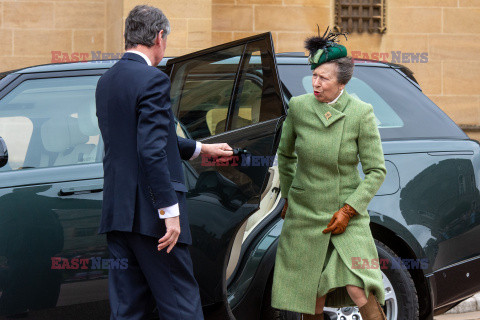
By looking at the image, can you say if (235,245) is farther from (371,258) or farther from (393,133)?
(393,133)

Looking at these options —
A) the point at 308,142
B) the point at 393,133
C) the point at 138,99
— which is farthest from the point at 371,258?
the point at 138,99

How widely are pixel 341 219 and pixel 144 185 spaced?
3.15 ft

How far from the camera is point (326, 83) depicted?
11.8ft

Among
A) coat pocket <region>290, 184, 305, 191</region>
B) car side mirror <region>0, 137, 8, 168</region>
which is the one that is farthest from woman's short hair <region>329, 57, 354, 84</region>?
car side mirror <region>0, 137, 8, 168</region>

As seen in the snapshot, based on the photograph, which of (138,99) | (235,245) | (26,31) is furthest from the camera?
(26,31)

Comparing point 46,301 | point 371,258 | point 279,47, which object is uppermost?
point 279,47

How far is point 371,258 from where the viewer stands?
11.9ft

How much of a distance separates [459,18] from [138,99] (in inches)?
353

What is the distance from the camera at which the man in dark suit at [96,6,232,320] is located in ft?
9.90

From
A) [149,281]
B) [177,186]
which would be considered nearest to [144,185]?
[177,186]

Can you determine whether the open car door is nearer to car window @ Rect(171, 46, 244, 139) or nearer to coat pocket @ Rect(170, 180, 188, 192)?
car window @ Rect(171, 46, 244, 139)

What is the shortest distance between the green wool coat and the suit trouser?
674mm

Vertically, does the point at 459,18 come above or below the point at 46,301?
above

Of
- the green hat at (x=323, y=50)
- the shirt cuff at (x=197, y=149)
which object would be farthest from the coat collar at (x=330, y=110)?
the shirt cuff at (x=197, y=149)
